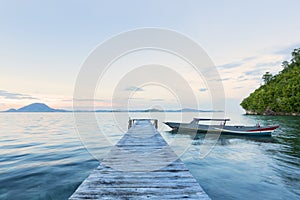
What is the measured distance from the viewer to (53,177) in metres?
8.63

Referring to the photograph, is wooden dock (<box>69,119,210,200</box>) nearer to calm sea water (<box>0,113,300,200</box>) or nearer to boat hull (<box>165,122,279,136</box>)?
calm sea water (<box>0,113,300,200</box>)

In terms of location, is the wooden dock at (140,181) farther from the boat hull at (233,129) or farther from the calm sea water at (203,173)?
the boat hull at (233,129)

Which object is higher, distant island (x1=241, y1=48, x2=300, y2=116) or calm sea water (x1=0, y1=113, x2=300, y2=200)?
distant island (x1=241, y1=48, x2=300, y2=116)

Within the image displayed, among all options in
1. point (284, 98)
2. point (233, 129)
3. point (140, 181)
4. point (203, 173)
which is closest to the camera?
point (140, 181)

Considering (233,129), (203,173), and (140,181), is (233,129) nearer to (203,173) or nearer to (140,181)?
(203,173)

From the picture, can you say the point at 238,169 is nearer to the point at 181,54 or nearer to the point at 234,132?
the point at 181,54

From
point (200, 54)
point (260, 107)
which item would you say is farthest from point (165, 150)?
point (260, 107)

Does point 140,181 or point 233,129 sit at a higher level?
point 140,181

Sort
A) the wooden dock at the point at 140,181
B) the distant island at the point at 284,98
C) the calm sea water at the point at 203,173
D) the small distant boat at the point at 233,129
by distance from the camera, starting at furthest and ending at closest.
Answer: the distant island at the point at 284,98 < the small distant boat at the point at 233,129 < the calm sea water at the point at 203,173 < the wooden dock at the point at 140,181

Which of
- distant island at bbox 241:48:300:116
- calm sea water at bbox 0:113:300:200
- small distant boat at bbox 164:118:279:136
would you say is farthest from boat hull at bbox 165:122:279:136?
distant island at bbox 241:48:300:116

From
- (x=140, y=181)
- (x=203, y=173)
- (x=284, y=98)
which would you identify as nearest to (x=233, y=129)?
(x=203, y=173)

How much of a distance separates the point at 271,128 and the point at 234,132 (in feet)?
14.1

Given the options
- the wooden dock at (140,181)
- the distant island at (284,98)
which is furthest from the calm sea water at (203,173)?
the distant island at (284,98)

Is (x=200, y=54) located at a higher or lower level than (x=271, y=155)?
higher
